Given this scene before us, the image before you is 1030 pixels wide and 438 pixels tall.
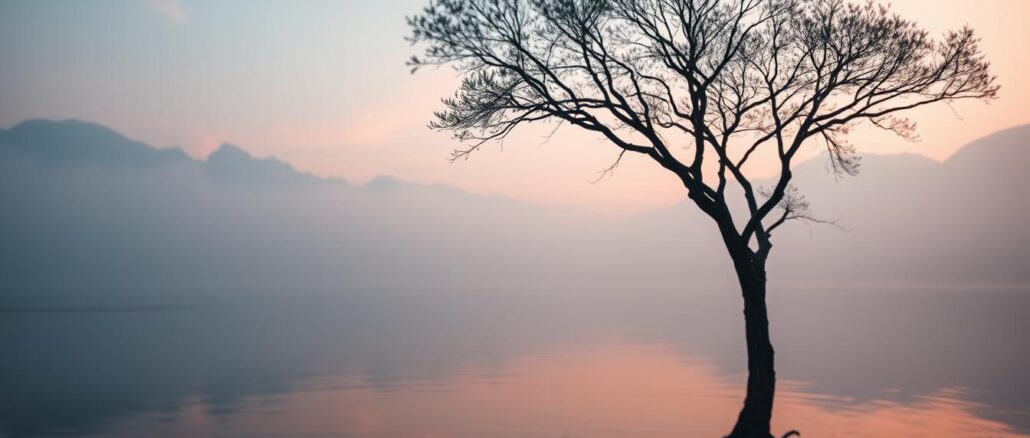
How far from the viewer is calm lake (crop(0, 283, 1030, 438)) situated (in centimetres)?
2622

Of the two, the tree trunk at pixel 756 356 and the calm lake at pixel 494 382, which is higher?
the tree trunk at pixel 756 356

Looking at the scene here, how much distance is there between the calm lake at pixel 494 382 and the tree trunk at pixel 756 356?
31.3 feet

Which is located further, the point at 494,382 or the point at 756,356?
the point at 494,382

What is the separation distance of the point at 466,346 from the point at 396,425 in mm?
29555

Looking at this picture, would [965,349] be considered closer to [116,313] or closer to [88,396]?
[88,396]

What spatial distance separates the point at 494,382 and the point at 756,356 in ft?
75.7

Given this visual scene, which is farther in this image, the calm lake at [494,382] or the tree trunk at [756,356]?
the calm lake at [494,382]

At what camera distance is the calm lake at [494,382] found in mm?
26219

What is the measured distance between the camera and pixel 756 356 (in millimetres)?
15078

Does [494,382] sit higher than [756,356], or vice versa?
[756,356]

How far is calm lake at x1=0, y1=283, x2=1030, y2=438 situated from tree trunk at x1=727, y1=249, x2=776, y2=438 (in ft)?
31.3

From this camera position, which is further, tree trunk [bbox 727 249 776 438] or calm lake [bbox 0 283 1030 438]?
calm lake [bbox 0 283 1030 438]

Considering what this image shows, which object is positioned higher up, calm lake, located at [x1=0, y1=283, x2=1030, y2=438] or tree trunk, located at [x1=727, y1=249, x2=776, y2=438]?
tree trunk, located at [x1=727, y1=249, x2=776, y2=438]

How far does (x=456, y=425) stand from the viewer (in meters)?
26.2
